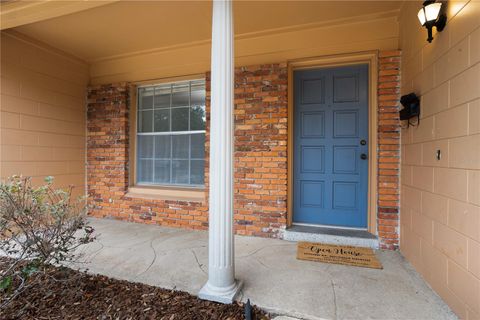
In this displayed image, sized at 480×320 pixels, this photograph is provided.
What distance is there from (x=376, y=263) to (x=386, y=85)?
1889 millimetres

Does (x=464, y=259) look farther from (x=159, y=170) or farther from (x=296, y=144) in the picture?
(x=159, y=170)

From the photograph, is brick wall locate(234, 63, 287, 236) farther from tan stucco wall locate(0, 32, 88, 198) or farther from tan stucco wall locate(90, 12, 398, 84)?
tan stucco wall locate(0, 32, 88, 198)

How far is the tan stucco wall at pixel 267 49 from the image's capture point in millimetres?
2873

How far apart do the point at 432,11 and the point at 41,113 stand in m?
4.65

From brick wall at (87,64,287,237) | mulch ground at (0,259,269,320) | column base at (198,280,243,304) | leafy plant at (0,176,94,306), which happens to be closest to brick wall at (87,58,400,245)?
brick wall at (87,64,287,237)

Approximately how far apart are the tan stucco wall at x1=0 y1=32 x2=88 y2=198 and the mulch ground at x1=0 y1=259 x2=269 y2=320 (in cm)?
212

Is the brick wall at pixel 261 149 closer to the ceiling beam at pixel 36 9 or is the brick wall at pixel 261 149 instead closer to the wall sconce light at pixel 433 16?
the wall sconce light at pixel 433 16

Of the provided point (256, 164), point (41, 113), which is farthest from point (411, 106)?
point (41, 113)

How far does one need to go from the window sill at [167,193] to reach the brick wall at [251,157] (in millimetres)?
81

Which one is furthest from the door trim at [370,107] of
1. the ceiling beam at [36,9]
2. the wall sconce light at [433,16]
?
the ceiling beam at [36,9]

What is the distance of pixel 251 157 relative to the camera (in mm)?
3242

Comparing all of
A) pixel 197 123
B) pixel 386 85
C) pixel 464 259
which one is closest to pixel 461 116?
pixel 464 259

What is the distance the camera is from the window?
380 cm

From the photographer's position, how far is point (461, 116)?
1627 mm
